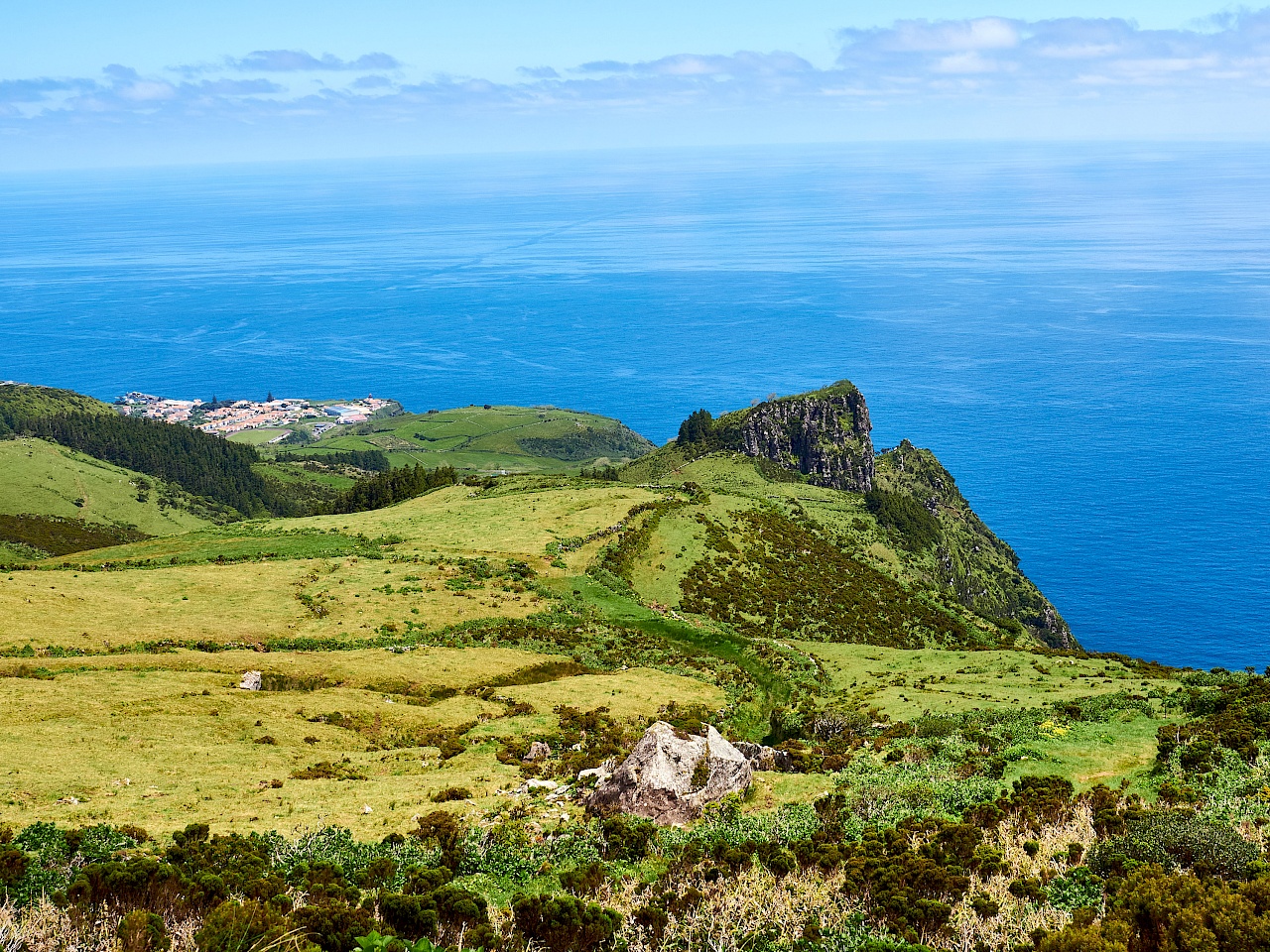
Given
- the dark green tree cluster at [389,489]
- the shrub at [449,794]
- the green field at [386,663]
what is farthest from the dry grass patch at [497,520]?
the shrub at [449,794]

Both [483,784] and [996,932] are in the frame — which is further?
[483,784]

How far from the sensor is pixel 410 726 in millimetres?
37812

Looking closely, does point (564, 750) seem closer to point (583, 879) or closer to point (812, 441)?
point (583, 879)

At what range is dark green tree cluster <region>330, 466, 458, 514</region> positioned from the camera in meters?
123

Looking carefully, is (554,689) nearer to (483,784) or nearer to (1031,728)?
(483,784)

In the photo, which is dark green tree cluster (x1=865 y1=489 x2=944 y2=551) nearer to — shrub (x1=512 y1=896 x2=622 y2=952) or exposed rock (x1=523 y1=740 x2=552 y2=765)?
exposed rock (x1=523 y1=740 x2=552 y2=765)

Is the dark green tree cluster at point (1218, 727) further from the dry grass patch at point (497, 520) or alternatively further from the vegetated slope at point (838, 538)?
the dry grass patch at point (497, 520)

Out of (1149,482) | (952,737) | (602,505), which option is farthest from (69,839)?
(1149,482)

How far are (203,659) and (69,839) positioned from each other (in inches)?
917

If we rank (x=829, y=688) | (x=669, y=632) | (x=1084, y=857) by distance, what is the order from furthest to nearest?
(x=669, y=632)
(x=829, y=688)
(x=1084, y=857)

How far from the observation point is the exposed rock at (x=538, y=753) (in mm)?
33969

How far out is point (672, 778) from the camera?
1019 inches

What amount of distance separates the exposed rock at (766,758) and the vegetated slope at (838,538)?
115 ft

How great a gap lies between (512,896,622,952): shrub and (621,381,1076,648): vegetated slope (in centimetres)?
5027
